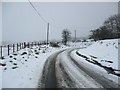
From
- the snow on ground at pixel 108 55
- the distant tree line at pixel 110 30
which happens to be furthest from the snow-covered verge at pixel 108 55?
the distant tree line at pixel 110 30

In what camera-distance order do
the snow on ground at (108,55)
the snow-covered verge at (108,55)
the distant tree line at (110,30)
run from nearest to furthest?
1. the snow-covered verge at (108,55)
2. the snow on ground at (108,55)
3. the distant tree line at (110,30)

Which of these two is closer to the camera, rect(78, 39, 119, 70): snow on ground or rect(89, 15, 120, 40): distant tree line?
rect(78, 39, 119, 70): snow on ground

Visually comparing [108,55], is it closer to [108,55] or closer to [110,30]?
[108,55]

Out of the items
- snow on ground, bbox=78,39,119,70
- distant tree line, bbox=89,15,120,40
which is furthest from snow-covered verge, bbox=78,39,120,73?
distant tree line, bbox=89,15,120,40

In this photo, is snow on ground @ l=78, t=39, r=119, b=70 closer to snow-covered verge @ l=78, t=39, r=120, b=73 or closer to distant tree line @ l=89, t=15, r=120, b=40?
snow-covered verge @ l=78, t=39, r=120, b=73

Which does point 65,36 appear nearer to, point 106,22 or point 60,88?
point 106,22

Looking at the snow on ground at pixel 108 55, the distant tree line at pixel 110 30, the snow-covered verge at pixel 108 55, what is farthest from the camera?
the distant tree line at pixel 110 30

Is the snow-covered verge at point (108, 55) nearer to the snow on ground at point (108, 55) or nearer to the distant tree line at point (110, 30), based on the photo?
the snow on ground at point (108, 55)

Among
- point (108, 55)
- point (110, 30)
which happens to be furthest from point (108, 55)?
point (110, 30)

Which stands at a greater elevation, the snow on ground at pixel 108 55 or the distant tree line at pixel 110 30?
the distant tree line at pixel 110 30

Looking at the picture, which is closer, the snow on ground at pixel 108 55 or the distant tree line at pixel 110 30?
the snow on ground at pixel 108 55

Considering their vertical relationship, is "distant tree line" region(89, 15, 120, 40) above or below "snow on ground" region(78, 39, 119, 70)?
above

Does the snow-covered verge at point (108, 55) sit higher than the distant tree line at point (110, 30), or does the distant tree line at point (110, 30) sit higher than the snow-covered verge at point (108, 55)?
the distant tree line at point (110, 30)

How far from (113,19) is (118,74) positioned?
95.4 ft
